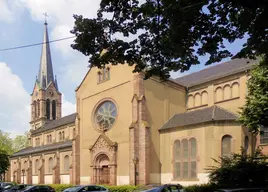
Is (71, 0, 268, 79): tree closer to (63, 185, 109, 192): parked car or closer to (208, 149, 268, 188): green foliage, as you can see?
(208, 149, 268, 188): green foliage

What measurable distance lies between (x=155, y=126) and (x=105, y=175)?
8.56 metres

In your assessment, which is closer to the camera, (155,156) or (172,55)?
(172,55)

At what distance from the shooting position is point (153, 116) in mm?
37688

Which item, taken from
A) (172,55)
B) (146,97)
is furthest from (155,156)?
(172,55)

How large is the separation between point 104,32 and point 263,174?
638 inches

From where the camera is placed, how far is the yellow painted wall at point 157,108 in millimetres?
36656

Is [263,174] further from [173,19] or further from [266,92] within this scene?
[173,19]

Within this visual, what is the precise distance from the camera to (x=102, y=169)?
1622 inches

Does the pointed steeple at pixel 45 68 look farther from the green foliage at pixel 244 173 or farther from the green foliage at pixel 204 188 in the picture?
the green foliage at pixel 244 173

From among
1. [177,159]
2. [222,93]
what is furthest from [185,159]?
[222,93]

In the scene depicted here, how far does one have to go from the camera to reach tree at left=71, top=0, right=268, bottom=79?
34.9 ft

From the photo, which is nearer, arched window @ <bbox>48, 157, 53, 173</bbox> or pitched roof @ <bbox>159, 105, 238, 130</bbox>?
pitched roof @ <bbox>159, 105, 238, 130</bbox>

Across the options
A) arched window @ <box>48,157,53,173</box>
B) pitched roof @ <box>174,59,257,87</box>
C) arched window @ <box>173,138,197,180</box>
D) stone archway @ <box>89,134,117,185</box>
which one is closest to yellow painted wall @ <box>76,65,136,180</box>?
stone archway @ <box>89,134,117,185</box>

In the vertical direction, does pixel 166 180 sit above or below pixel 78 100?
below
